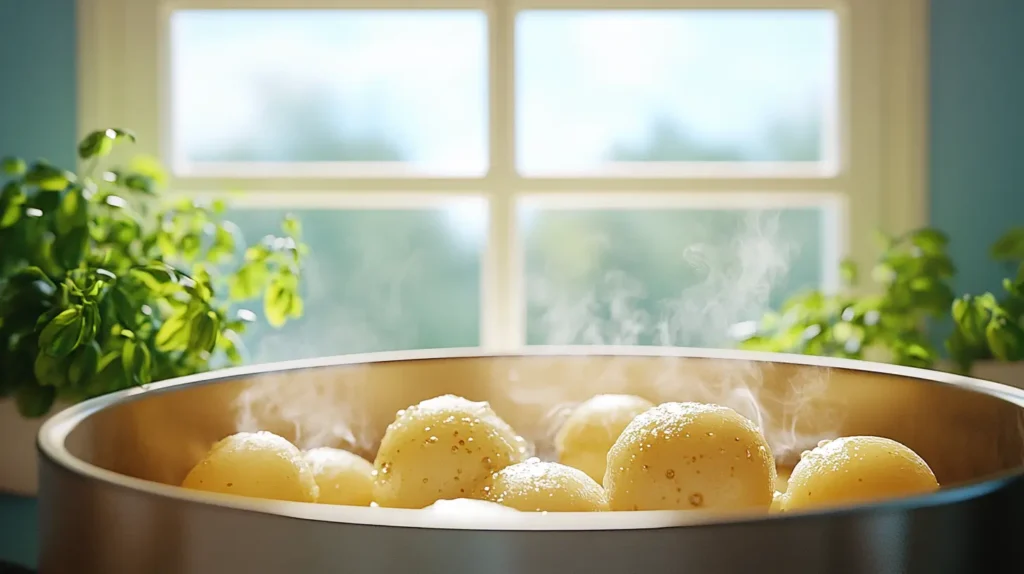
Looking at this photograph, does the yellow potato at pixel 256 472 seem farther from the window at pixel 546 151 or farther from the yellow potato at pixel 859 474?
the window at pixel 546 151

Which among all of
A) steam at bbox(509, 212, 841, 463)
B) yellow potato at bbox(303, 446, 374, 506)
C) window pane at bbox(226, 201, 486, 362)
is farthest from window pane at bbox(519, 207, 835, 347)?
yellow potato at bbox(303, 446, 374, 506)

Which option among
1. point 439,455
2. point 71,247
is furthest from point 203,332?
point 439,455

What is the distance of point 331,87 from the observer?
1.59m

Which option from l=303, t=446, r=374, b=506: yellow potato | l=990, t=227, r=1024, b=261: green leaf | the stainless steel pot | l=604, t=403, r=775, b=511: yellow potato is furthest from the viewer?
l=990, t=227, r=1024, b=261: green leaf

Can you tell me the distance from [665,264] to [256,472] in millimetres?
1149

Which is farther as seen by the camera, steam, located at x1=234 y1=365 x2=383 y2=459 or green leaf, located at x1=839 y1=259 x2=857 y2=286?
green leaf, located at x1=839 y1=259 x2=857 y2=286

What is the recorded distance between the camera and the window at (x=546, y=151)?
1.54m

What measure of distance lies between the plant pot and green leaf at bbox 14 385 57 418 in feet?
0.32

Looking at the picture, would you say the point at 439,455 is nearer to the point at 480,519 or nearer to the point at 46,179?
the point at 480,519

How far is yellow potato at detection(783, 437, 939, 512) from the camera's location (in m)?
0.47

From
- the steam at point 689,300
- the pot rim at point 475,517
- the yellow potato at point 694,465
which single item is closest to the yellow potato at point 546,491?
the yellow potato at point 694,465

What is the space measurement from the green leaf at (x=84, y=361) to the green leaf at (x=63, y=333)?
0.05 metres

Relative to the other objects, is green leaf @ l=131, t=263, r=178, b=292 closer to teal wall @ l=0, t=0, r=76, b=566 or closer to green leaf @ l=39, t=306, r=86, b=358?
green leaf @ l=39, t=306, r=86, b=358

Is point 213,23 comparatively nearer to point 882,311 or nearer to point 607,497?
point 882,311
